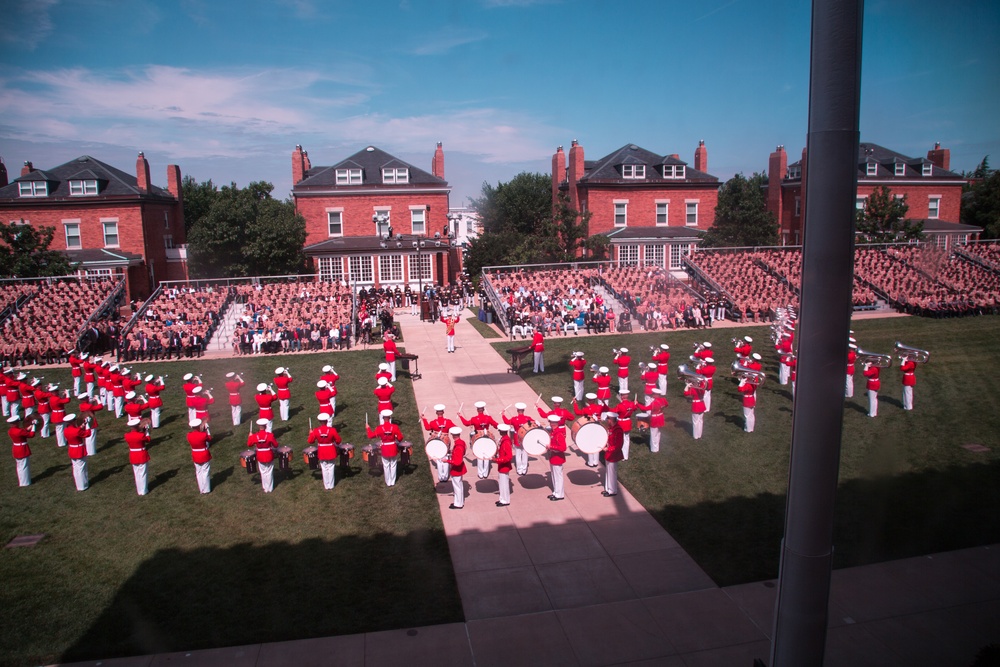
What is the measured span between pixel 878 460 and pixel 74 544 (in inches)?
492

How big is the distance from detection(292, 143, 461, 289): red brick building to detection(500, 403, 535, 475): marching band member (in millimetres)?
30053

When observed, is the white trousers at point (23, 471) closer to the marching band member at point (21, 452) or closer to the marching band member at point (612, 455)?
the marching band member at point (21, 452)

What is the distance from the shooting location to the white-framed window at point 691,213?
4603 cm

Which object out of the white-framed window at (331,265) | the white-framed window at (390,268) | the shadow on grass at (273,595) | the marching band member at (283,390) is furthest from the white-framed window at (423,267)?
the shadow on grass at (273,595)

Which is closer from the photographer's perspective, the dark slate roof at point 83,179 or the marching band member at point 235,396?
the marching band member at point 235,396

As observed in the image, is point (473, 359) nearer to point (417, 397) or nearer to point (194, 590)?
point (417, 397)

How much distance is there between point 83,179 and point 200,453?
123 feet

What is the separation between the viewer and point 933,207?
4034 cm

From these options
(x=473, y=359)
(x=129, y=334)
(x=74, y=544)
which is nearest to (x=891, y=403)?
(x=473, y=359)

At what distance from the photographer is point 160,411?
1752 cm

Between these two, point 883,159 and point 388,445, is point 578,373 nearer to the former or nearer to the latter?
point 388,445

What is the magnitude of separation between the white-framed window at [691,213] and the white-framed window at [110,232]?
36.2 m

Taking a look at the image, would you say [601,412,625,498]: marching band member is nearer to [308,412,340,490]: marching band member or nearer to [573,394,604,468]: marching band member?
[573,394,604,468]: marching band member

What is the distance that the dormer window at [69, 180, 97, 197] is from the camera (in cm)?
4116
